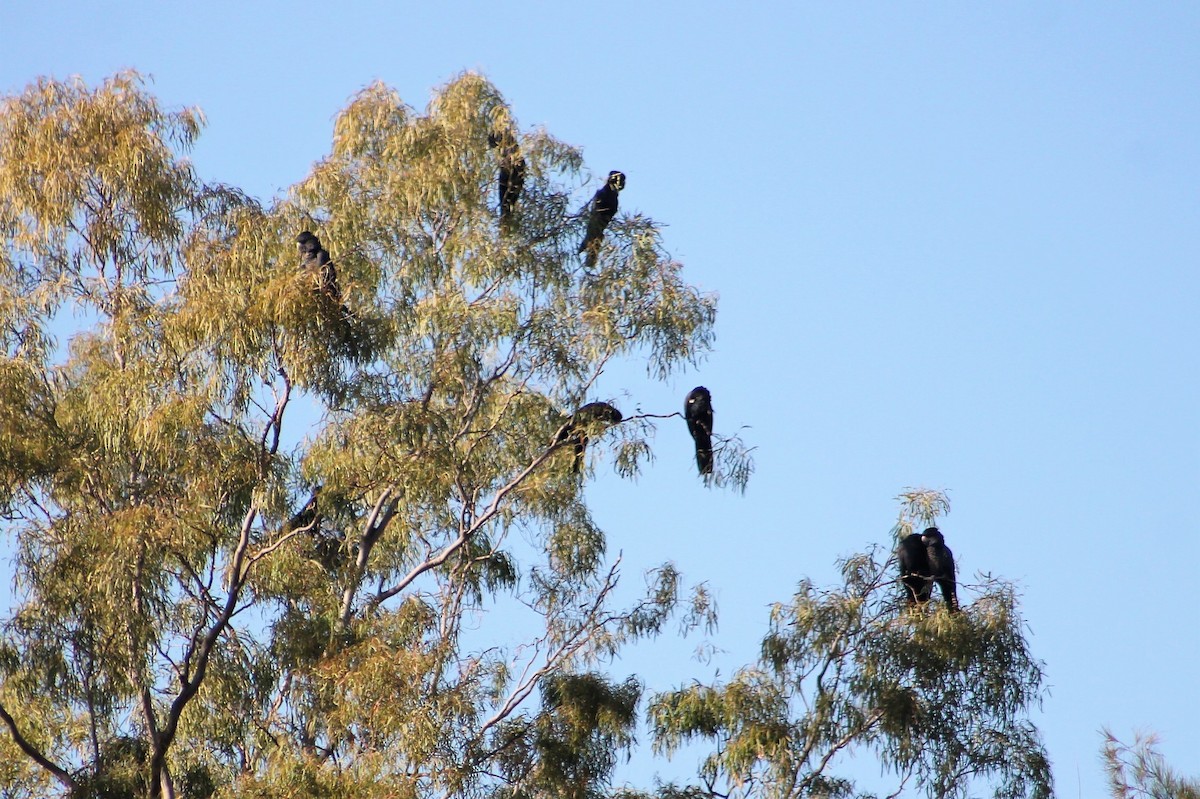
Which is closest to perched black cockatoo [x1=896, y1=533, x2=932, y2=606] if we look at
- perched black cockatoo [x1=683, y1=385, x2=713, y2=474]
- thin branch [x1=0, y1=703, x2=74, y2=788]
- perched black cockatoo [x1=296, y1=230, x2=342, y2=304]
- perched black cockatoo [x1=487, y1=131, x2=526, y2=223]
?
perched black cockatoo [x1=683, y1=385, x2=713, y2=474]

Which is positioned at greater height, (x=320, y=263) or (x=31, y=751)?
(x=320, y=263)

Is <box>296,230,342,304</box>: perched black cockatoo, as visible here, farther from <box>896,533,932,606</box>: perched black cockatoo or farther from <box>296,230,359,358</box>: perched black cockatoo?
<box>896,533,932,606</box>: perched black cockatoo

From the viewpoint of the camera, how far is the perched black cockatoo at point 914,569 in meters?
11.9

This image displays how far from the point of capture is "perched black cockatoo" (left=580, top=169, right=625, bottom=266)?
1352 centimetres

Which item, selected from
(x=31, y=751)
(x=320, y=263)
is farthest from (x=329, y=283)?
(x=31, y=751)

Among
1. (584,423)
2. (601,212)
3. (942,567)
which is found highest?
(601,212)

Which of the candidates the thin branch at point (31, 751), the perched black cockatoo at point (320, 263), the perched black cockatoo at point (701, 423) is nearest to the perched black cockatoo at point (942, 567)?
the perched black cockatoo at point (701, 423)

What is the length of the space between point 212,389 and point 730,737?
13.2 feet

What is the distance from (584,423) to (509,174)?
1978mm

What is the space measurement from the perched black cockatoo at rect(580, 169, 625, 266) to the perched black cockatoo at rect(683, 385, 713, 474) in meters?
1.23

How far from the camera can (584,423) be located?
512 inches

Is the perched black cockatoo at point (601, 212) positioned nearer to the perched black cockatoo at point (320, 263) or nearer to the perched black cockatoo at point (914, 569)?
the perched black cockatoo at point (320, 263)

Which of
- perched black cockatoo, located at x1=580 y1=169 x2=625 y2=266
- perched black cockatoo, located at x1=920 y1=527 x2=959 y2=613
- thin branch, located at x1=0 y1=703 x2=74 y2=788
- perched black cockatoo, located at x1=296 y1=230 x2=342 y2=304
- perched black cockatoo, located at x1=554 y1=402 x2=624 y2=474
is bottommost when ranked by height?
thin branch, located at x1=0 y1=703 x2=74 y2=788

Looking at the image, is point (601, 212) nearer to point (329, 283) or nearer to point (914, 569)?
point (329, 283)
